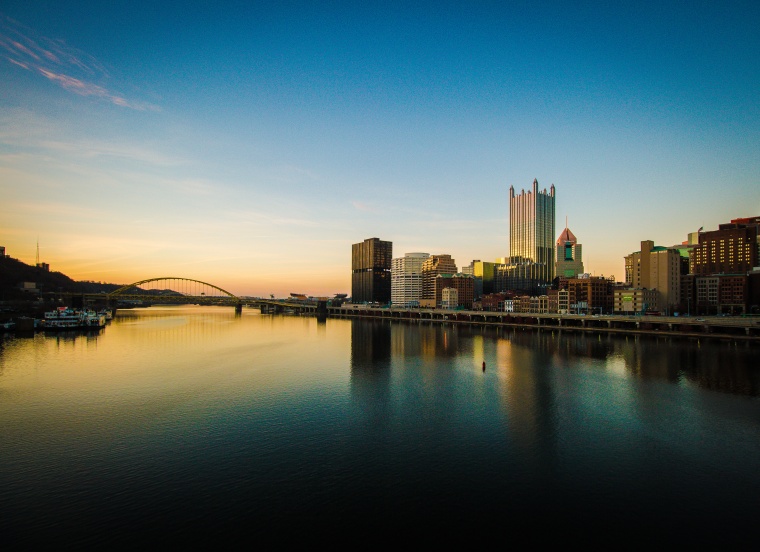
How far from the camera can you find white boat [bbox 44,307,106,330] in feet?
243

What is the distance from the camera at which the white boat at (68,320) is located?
74.1 meters

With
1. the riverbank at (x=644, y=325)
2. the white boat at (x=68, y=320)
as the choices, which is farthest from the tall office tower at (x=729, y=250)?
the white boat at (x=68, y=320)

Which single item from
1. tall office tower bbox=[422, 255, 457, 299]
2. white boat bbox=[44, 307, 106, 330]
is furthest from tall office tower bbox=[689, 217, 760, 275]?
white boat bbox=[44, 307, 106, 330]

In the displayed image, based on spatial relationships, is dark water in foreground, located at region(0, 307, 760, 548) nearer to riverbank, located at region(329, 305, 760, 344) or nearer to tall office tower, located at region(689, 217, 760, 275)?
riverbank, located at region(329, 305, 760, 344)

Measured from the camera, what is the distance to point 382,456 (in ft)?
62.2

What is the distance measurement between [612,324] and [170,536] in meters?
82.4

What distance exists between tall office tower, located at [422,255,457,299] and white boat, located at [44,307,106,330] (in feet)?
388

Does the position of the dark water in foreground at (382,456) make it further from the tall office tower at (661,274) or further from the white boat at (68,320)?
the tall office tower at (661,274)

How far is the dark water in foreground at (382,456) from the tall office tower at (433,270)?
136 metres

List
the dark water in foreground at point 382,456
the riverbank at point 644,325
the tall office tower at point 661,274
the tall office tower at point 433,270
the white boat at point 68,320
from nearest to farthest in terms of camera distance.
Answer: the dark water in foreground at point 382,456
the riverbank at point 644,325
the white boat at point 68,320
the tall office tower at point 661,274
the tall office tower at point 433,270

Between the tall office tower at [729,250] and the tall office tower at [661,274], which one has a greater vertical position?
the tall office tower at [729,250]

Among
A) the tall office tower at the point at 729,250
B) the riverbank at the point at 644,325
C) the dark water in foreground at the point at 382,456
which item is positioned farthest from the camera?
the tall office tower at the point at 729,250

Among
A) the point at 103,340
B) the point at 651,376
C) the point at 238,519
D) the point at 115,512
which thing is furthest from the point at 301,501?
the point at 103,340

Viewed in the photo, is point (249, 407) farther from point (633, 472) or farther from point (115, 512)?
point (633, 472)
